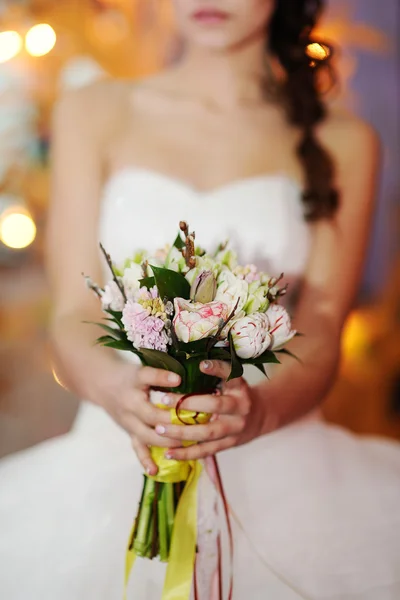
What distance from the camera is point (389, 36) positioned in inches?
89.8

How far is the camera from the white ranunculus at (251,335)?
2.88 ft

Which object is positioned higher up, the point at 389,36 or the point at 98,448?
the point at 389,36

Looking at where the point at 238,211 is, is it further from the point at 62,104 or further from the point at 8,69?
the point at 8,69

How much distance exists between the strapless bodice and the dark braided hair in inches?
3.4

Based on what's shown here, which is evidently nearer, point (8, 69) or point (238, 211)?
point (238, 211)

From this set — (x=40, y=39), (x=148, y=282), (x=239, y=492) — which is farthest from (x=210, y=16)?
(x=239, y=492)

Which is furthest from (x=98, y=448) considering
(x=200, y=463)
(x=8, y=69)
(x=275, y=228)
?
(x=8, y=69)

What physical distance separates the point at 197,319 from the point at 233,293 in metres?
0.07

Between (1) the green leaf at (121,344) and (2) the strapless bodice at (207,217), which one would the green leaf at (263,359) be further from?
(2) the strapless bodice at (207,217)

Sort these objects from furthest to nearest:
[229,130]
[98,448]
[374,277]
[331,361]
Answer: [374,277] → [229,130] → [331,361] → [98,448]

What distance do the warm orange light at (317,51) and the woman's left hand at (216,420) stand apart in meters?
0.84

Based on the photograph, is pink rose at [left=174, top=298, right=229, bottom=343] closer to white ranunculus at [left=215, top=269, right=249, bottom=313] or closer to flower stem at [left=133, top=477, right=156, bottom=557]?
white ranunculus at [left=215, top=269, right=249, bottom=313]

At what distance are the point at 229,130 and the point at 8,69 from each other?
0.68m

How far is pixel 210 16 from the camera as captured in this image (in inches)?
59.3
